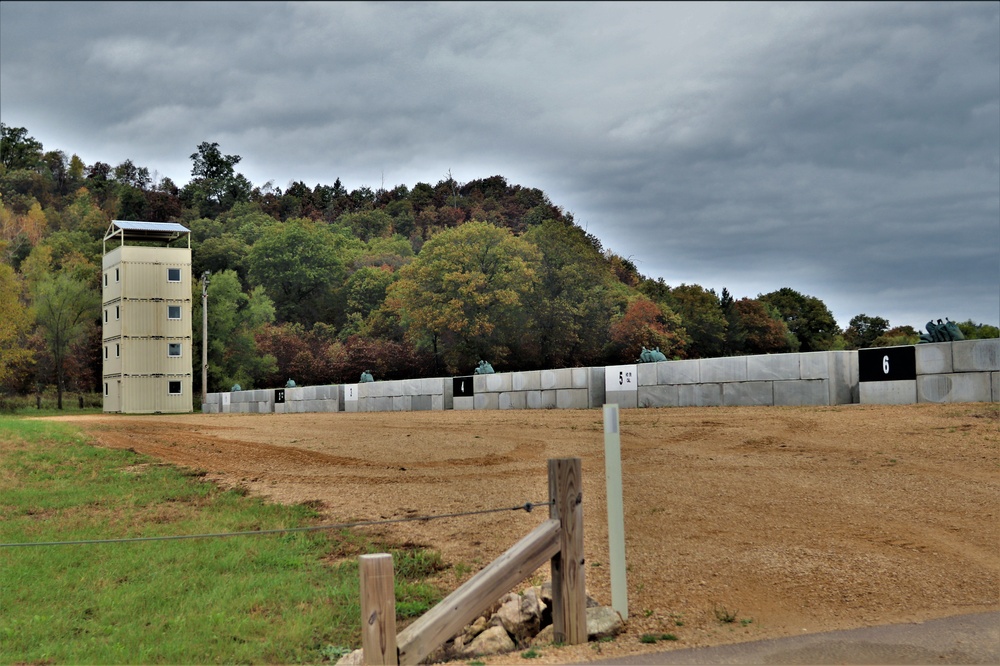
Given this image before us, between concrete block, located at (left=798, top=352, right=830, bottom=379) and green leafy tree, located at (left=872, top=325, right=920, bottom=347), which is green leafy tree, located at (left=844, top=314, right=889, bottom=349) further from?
concrete block, located at (left=798, top=352, right=830, bottom=379)

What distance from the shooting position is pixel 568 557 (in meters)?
5.81

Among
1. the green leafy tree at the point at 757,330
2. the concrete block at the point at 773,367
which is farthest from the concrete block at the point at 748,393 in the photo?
the green leafy tree at the point at 757,330

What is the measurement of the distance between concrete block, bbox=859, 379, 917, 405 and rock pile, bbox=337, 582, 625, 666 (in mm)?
12313

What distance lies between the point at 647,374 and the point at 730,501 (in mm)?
12088

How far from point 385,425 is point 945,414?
15.7 m

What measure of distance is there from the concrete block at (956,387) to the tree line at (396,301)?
120 feet

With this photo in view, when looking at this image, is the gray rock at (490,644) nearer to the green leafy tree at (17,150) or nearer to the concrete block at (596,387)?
the concrete block at (596,387)

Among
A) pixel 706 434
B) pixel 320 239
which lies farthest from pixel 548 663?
pixel 320 239

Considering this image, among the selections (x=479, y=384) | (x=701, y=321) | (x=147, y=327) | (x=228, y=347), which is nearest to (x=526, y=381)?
(x=479, y=384)

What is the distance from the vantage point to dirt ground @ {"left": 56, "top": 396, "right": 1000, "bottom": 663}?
689cm

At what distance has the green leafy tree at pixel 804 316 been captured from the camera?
3172 inches

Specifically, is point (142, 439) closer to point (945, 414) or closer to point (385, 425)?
point (385, 425)

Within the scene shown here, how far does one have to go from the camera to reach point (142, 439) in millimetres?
21984

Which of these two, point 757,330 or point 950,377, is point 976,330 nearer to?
point 757,330
